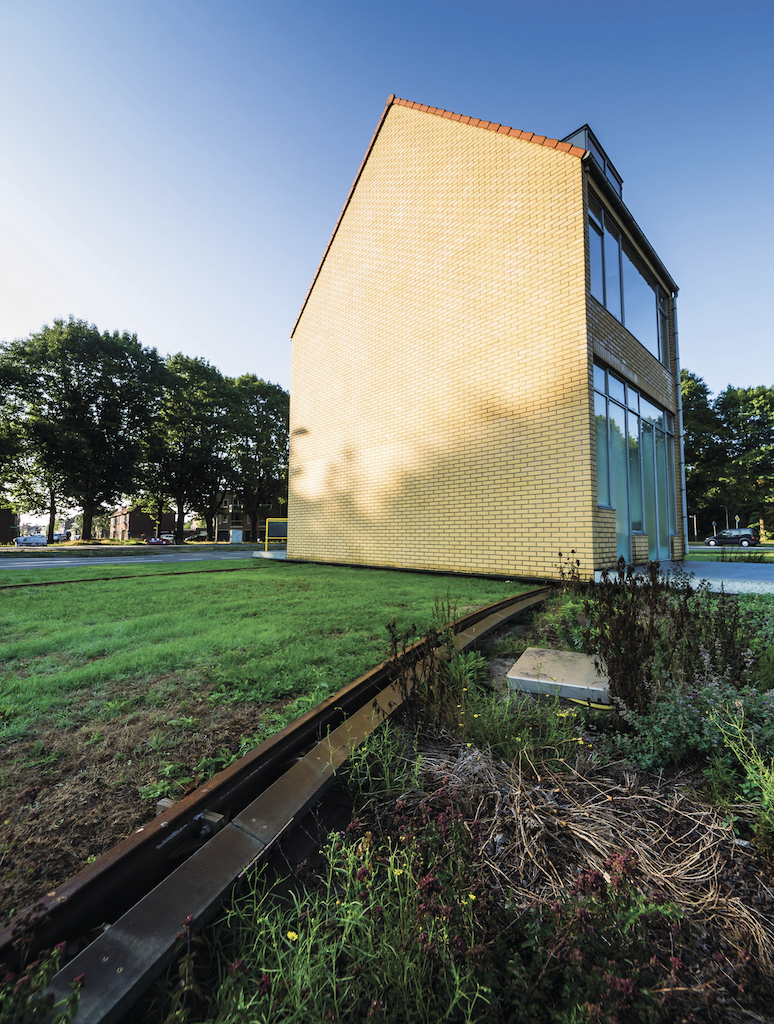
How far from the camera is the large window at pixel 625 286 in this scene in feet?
28.6

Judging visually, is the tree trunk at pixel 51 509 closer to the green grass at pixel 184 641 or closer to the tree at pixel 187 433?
the tree at pixel 187 433

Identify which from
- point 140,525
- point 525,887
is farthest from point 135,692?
point 140,525

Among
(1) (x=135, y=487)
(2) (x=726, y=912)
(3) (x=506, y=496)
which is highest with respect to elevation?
(1) (x=135, y=487)

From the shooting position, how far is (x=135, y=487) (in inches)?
1255

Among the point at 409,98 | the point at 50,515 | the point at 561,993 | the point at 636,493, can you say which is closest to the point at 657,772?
the point at 561,993

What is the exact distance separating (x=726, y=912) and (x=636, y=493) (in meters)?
10.0

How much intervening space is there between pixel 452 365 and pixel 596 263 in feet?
11.5

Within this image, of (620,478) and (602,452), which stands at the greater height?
(602,452)

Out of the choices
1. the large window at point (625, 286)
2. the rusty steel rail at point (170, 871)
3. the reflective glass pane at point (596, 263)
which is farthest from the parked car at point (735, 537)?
the rusty steel rail at point (170, 871)

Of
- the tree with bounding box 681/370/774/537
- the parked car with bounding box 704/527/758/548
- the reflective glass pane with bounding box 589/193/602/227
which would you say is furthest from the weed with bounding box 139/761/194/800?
the tree with bounding box 681/370/774/537

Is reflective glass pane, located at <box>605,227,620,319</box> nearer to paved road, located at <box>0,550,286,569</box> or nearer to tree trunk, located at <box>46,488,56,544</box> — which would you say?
paved road, located at <box>0,550,286,569</box>

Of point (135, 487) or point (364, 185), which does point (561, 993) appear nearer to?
point (364, 185)

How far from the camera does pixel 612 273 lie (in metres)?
9.31

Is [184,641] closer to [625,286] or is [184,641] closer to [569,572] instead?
[569,572]
